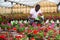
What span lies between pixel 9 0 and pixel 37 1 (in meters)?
2.14

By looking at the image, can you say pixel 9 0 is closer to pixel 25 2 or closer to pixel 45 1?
pixel 25 2

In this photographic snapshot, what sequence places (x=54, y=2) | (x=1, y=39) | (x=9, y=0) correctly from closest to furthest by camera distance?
(x=1, y=39)
(x=9, y=0)
(x=54, y=2)

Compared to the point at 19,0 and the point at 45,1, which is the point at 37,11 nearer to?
the point at 19,0

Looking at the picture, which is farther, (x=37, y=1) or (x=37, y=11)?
(x=37, y=1)

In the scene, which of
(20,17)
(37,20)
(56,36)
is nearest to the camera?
(56,36)

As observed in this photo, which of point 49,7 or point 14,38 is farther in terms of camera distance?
point 49,7

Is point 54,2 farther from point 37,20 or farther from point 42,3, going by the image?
point 37,20

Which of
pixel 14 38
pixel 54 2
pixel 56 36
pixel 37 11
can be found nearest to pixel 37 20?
pixel 37 11

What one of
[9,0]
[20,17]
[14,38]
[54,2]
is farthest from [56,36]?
[54,2]

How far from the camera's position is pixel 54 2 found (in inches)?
833

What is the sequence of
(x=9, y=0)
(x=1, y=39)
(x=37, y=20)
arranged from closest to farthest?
(x=1, y=39) < (x=37, y=20) < (x=9, y=0)

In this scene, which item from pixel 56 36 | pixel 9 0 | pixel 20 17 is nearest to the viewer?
pixel 56 36

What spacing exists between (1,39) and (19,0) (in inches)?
514

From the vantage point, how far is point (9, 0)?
1967 cm
